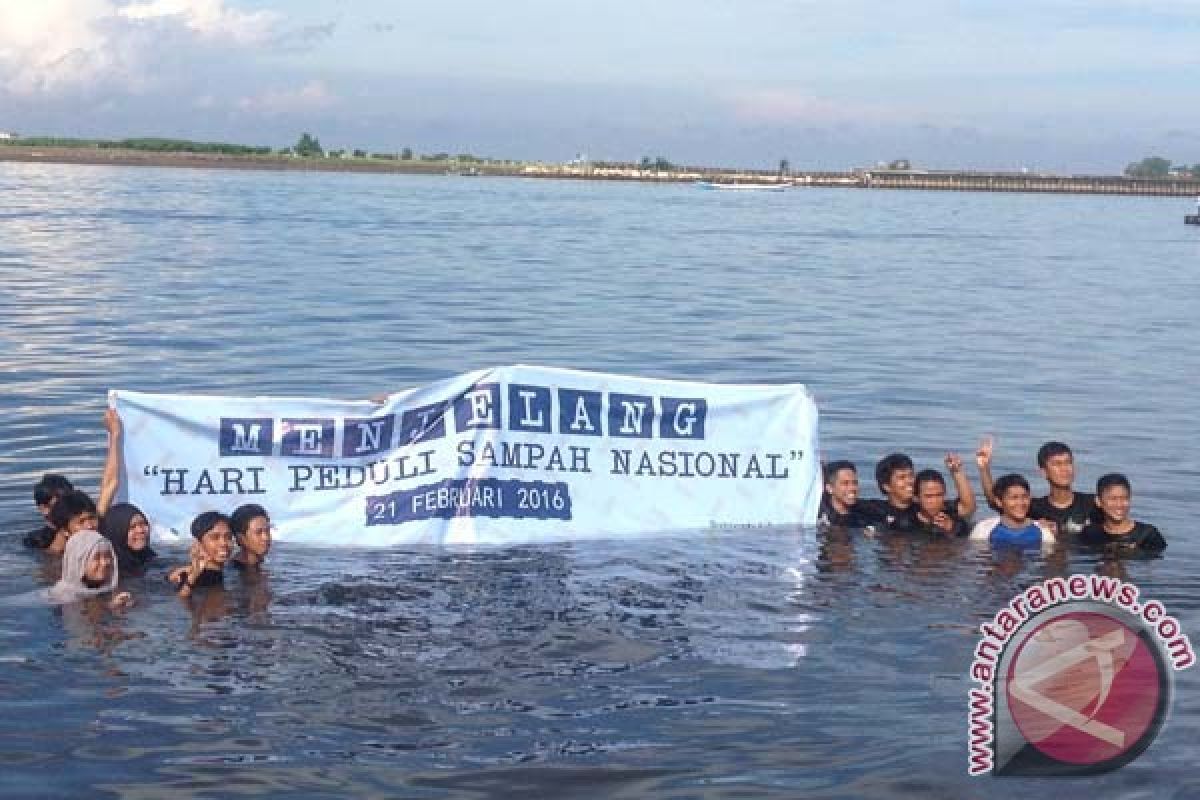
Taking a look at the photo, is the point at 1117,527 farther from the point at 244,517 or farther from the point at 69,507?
the point at 69,507

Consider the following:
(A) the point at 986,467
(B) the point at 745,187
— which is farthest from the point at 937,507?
(B) the point at 745,187

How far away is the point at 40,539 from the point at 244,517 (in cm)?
237

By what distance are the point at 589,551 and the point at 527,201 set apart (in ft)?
346

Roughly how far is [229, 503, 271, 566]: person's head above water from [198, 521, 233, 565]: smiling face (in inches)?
16.5

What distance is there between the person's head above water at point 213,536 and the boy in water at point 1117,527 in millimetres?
7418

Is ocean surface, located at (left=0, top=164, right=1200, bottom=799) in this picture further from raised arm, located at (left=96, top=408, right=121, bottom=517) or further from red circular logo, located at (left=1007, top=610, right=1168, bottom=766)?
raised arm, located at (left=96, top=408, right=121, bottom=517)

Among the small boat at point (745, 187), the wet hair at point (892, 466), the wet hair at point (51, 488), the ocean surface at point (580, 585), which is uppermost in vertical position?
the small boat at point (745, 187)

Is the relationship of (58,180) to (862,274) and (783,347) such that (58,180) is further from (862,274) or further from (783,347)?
(783,347)

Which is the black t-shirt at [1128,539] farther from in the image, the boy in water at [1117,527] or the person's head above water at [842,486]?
the person's head above water at [842,486]

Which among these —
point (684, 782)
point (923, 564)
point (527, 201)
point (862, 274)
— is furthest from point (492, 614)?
point (527, 201)

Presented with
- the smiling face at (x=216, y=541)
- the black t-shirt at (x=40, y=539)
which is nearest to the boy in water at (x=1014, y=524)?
the smiling face at (x=216, y=541)

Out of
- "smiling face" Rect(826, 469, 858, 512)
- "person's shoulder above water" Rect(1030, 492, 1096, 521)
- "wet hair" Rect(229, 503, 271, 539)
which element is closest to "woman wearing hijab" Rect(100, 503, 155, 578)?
"wet hair" Rect(229, 503, 271, 539)

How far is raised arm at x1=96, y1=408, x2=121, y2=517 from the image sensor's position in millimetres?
11836

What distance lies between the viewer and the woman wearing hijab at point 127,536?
11469 mm
